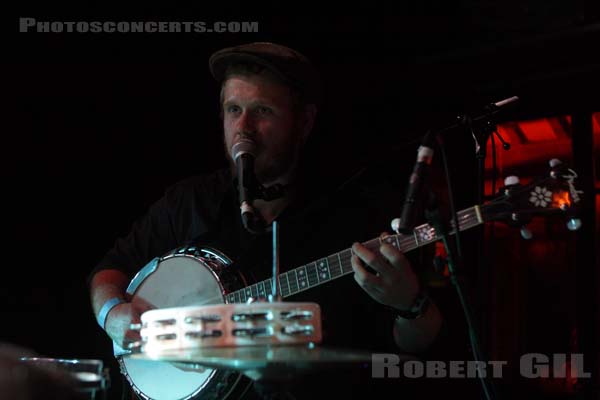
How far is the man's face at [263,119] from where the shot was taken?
271cm

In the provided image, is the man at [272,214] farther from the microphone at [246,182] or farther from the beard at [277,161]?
the microphone at [246,182]

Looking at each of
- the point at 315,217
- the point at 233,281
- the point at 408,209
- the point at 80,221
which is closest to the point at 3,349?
the point at 408,209

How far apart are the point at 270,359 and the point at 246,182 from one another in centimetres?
86

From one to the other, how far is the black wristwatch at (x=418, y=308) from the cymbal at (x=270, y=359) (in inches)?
29.5

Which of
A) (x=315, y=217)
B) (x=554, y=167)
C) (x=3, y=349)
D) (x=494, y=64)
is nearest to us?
(x=3, y=349)

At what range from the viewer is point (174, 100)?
3939mm

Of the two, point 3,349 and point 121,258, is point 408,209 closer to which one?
point 3,349

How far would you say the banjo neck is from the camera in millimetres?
2287

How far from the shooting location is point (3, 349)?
114 cm

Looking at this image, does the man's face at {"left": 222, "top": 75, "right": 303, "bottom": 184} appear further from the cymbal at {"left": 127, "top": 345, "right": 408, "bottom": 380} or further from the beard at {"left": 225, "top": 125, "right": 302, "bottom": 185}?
the cymbal at {"left": 127, "top": 345, "right": 408, "bottom": 380}

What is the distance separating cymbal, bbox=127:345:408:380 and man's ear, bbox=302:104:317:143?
1.46 metres

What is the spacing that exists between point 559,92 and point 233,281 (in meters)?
2.17

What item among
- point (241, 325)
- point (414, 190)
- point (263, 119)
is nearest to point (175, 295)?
point (263, 119)

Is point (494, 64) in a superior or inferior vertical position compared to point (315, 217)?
superior
